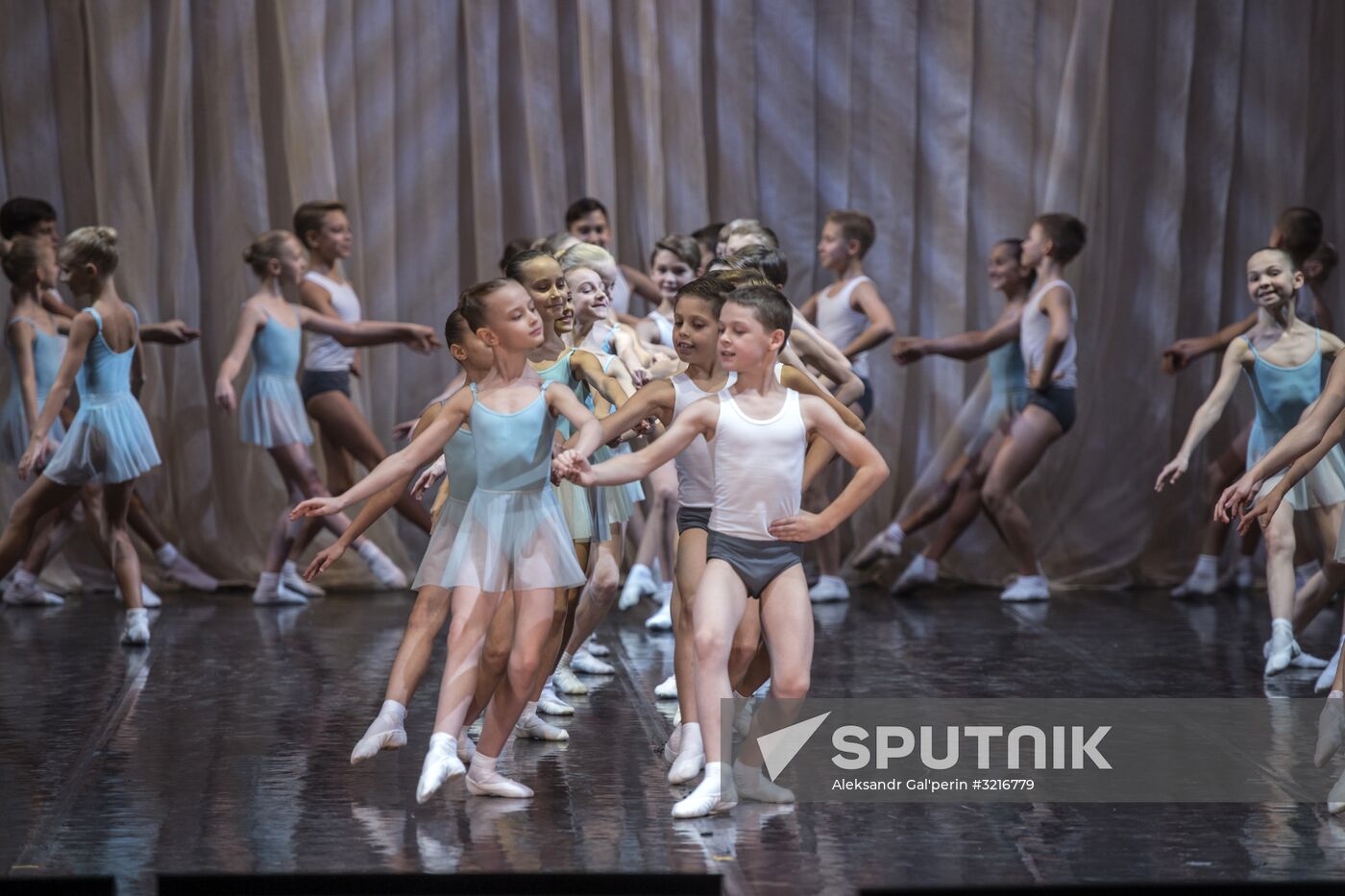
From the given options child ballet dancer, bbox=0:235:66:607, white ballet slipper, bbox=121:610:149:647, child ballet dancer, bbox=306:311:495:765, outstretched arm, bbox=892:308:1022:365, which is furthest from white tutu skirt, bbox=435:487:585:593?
outstretched arm, bbox=892:308:1022:365

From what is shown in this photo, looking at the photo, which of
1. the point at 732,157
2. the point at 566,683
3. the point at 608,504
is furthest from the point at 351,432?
the point at 608,504

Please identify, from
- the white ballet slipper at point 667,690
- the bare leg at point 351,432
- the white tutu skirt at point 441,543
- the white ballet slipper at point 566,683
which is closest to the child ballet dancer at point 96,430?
the bare leg at point 351,432

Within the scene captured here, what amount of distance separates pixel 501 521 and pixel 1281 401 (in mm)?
→ 3010

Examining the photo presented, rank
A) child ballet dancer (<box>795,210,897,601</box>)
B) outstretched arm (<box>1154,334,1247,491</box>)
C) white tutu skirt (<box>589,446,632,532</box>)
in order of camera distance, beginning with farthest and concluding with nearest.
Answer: child ballet dancer (<box>795,210,897,601</box>)
outstretched arm (<box>1154,334,1247,491</box>)
white tutu skirt (<box>589,446,632,532</box>)

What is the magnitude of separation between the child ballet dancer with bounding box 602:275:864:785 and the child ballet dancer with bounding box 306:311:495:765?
40 centimetres

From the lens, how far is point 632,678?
17.4 feet

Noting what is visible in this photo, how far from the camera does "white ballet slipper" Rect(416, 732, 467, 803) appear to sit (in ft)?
11.8

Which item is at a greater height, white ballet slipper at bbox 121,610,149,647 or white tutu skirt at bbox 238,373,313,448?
white tutu skirt at bbox 238,373,313,448

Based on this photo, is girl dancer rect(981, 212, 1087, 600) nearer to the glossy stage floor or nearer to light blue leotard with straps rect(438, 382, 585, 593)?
the glossy stage floor

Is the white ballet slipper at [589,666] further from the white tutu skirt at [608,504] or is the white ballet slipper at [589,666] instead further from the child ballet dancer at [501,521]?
the child ballet dancer at [501,521]

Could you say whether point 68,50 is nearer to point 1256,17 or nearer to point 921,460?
point 921,460

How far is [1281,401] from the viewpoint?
5.63 metres

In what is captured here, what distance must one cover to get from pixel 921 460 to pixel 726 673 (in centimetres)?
484

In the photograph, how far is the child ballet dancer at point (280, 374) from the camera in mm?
7125
